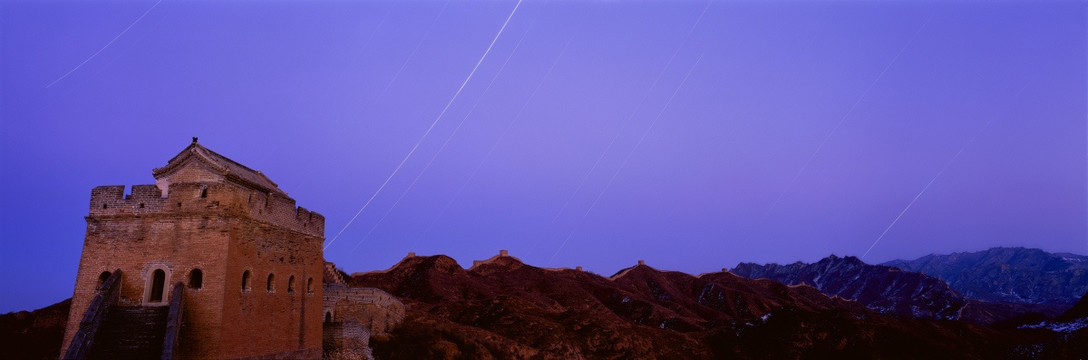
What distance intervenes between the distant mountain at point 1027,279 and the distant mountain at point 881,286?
2830 cm

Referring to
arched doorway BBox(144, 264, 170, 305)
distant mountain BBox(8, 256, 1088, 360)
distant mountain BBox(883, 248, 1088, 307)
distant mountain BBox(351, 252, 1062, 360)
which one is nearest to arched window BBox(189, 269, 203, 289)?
arched doorway BBox(144, 264, 170, 305)

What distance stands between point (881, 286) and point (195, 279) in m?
112

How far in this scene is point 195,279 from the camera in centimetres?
1577

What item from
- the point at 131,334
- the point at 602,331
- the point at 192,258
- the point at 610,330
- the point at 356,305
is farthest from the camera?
the point at 610,330

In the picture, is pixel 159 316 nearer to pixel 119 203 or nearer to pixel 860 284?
pixel 119 203

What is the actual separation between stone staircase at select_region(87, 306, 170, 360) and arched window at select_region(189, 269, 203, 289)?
0.78m

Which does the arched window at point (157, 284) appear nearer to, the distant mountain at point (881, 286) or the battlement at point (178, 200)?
the battlement at point (178, 200)

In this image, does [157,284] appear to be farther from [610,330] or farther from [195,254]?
[610,330]

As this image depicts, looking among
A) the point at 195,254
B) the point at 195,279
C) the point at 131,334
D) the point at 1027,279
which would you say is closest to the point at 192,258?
the point at 195,254

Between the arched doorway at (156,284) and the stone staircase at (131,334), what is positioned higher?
the arched doorway at (156,284)

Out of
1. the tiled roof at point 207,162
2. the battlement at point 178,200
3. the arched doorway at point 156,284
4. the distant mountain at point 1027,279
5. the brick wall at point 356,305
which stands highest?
the distant mountain at point 1027,279

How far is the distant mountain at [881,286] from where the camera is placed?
8619 cm

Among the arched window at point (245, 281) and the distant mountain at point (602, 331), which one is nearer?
the arched window at point (245, 281)

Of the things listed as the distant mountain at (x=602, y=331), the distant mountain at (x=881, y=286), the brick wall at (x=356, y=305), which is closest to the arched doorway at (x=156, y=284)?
the distant mountain at (x=602, y=331)
